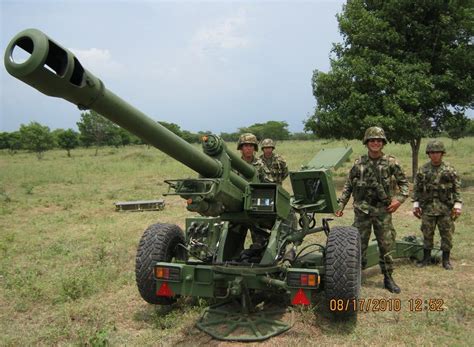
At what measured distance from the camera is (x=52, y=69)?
2.88 meters

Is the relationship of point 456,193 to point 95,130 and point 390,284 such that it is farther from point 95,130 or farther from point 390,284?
point 95,130

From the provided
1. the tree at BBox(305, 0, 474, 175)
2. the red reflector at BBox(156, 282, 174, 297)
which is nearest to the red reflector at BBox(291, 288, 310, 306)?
the red reflector at BBox(156, 282, 174, 297)

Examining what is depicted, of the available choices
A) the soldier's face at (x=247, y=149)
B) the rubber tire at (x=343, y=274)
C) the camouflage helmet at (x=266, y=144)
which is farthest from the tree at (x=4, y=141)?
the rubber tire at (x=343, y=274)

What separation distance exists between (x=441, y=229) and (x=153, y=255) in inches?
161

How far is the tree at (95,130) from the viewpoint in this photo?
48094 mm

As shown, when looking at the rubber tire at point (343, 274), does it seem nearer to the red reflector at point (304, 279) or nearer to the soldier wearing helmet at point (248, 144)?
the red reflector at point (304, 279)

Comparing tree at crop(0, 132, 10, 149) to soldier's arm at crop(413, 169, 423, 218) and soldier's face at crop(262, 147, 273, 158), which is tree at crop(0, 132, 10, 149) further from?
soldier's arm at crop(413, 169, 423, 218)

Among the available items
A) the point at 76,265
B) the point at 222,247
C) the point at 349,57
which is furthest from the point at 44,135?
the point at 222,247

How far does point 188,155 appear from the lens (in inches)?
166

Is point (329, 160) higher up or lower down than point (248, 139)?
lower down

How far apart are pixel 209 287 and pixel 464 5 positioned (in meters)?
12.4

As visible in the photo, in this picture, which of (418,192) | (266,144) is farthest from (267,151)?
(418,192)

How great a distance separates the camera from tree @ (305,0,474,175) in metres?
12.9

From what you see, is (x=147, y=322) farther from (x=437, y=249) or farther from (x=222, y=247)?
(x=437, y=249)
